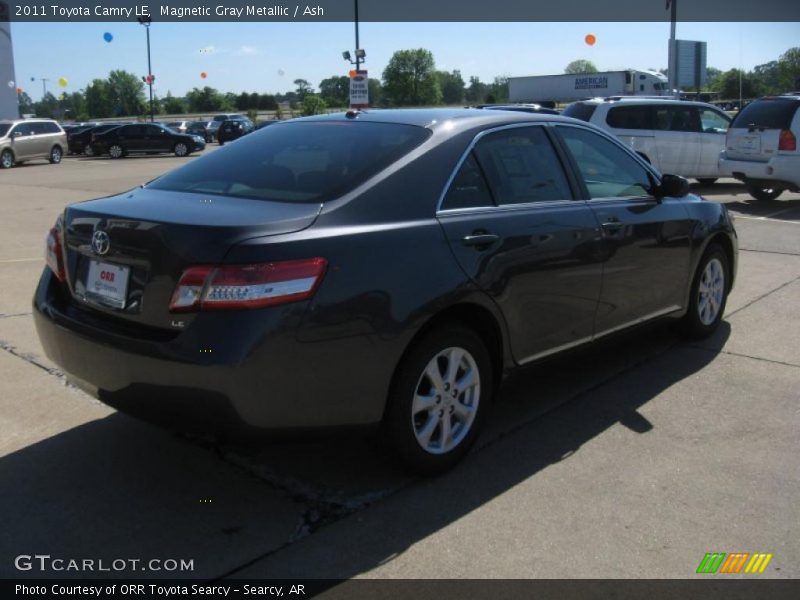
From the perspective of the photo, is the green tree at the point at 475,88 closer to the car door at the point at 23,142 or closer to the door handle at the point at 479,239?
the car door at the point at 23,142

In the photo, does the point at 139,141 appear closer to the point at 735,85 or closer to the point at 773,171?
the point at 773,171

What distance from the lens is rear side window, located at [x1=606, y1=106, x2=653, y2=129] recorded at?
15.0 meters

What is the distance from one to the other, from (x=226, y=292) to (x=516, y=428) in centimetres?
193

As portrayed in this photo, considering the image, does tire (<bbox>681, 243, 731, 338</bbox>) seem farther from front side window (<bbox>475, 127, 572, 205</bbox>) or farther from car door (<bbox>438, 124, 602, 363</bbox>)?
front side window (<bbox>475, 127, 572, 205</bbox>)

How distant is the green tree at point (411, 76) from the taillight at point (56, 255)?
3960 inches

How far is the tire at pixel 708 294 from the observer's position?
5.58 metres

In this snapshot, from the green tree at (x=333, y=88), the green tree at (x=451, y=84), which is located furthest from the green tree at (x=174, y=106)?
the green tree at (x=451, y=84)

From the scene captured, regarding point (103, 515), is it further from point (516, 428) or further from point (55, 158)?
point (55, 158)

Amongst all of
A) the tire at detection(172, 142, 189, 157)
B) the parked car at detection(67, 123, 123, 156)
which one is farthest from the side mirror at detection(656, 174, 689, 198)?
the parked car at detection(67, 123, 123, 156)

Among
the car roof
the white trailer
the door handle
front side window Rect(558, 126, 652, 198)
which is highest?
the white trailer

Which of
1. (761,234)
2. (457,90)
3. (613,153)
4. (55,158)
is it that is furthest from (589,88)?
(457,90)

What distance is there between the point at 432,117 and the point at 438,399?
1.44 metres

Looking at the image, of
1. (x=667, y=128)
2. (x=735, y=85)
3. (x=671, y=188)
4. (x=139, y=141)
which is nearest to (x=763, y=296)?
(x=671, y=188)

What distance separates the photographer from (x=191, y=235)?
3.05 metres
